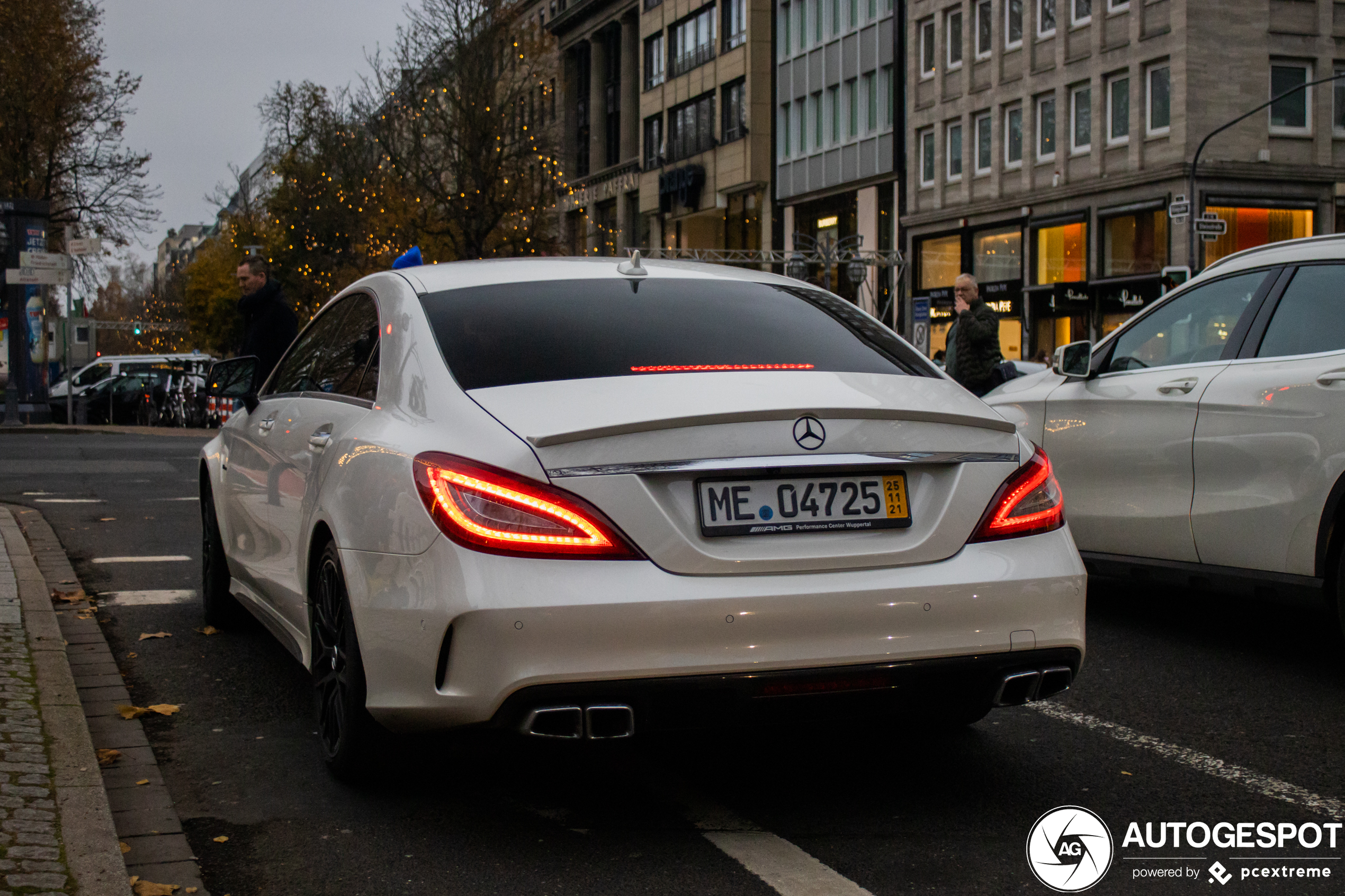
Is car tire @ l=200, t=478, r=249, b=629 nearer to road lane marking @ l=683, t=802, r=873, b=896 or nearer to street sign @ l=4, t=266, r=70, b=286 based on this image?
road lane marking @ l=683, t=802, r=873, b=896

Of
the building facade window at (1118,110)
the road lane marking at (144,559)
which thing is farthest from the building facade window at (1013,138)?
the road lane marking at (144,559)

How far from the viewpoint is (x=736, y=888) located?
367 centimetres

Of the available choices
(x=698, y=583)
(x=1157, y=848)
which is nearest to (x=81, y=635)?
(x=698, y=583)

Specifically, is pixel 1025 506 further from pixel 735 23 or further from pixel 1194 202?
pixel 735 23

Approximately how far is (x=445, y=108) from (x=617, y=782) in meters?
43.0

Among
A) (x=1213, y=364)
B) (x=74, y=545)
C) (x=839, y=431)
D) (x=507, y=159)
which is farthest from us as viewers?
(x=507, y=159)

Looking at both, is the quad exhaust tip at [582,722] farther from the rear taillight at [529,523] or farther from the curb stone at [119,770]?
the curb stone at [119,770]

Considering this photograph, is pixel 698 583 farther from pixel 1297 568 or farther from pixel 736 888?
pixel 1297 568

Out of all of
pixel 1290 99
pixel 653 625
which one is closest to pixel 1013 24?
pixel 1290 99

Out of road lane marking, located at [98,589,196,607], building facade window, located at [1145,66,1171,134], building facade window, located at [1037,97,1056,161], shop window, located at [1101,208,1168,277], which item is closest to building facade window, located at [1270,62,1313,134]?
building facade window, located at [1145,66,1171,134]

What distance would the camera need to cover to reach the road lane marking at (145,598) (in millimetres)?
8227

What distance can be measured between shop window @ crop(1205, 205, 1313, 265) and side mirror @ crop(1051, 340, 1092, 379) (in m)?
31.7

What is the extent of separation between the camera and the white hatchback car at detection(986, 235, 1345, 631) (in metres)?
6.14

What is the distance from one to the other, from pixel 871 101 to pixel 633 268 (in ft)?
156
